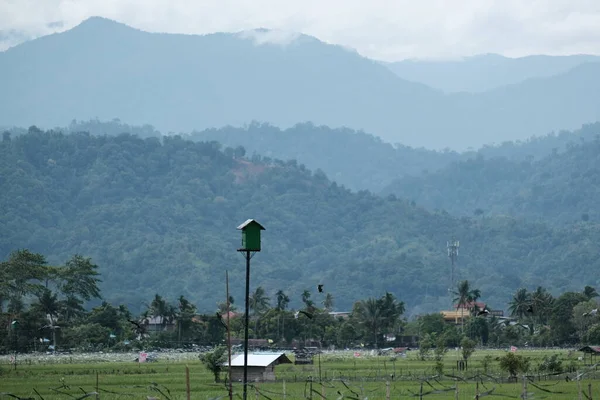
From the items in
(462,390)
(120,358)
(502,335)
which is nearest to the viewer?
(462,390)

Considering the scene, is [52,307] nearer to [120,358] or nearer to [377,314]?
[120,358]

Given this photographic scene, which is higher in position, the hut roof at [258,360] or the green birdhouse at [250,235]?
the green birdhouse at [250,235]

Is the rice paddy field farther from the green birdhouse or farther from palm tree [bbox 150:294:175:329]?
palm tree [bbox 150:294:175:329]

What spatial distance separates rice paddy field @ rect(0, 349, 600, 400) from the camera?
5041 cm

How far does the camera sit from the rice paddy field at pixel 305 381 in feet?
165

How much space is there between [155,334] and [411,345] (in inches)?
1157

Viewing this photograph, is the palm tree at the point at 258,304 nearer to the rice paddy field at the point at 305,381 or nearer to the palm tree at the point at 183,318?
the palm tree at the point at 183,318

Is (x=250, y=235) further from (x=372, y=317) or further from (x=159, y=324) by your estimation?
(x=159, y=324)

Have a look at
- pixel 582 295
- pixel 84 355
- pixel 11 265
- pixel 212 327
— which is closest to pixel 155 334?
pixel 212 327

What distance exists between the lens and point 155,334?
123m

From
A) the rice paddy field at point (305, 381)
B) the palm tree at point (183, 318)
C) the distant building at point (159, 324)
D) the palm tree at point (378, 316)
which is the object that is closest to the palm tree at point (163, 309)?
the distant building at point (159, 324)

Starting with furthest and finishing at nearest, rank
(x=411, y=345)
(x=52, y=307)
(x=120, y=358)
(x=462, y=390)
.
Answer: (x=411, y=345)
(x=52, y=307)
(x=120, y=358)
(x=462, y=390)

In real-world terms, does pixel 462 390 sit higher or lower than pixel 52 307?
lower

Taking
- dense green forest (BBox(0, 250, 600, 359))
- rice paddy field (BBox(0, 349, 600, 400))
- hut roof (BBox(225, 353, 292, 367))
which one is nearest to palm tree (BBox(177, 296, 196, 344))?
dense green forest (BBox(0, 250, 600, 359))
